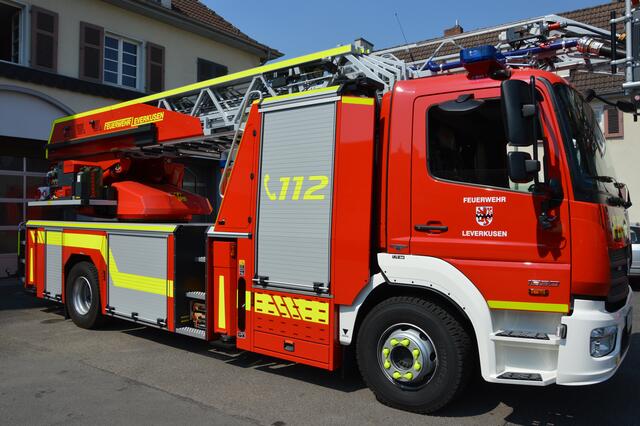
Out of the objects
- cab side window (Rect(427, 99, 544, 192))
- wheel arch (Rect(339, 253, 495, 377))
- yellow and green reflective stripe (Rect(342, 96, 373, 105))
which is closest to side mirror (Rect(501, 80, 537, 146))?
cab side window (Rect(427, 99, 544, 192))

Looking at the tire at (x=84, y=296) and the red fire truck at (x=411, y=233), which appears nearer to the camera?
the red fire truck at (x=411, y=233)

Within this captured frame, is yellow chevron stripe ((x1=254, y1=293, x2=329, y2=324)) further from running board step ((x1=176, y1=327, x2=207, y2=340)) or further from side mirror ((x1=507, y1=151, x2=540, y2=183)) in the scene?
side mirror ((x1=507, y1=151, x2=540, y2=183))

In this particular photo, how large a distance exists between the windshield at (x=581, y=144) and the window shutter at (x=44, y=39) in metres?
12.8

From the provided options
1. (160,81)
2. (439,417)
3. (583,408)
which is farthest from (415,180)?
(160,81)

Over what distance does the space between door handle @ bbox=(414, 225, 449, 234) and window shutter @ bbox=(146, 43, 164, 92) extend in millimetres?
13354

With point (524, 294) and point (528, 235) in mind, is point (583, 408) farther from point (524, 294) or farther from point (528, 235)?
point (528, 235)

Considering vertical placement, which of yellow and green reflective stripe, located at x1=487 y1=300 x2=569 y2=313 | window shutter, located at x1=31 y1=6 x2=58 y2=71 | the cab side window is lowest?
yellow and green reflective stripe, located at x1=487 y1=300 x2=569 y2=313

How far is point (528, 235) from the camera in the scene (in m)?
3.94

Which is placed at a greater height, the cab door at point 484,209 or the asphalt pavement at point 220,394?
the cab door at point 484,209

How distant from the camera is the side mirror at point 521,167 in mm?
3773

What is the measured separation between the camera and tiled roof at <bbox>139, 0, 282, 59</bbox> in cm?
1756

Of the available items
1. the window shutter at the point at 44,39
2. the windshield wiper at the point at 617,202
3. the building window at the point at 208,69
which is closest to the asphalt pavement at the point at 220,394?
the windshield wiper at the point at 617,202

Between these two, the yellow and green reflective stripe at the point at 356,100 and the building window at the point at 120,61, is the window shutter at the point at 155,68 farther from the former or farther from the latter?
the yellow and green reflective stripe at the point at 356,100

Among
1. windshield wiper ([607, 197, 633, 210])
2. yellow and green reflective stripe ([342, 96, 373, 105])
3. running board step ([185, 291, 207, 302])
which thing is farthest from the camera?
running board step ([185, 291, 207, 302])
